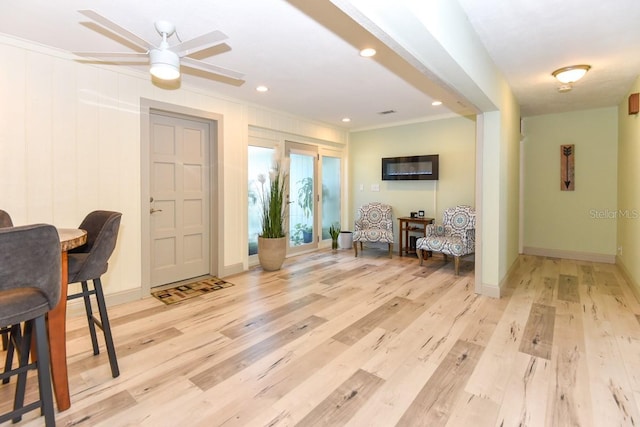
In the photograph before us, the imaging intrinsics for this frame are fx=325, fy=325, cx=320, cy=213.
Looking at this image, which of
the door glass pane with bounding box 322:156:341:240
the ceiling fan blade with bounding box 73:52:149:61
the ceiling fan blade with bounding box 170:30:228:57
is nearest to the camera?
the ceiling fan blade with bounding box 170:30:228:57

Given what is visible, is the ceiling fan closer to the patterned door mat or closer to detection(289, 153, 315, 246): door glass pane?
the patterned door mat

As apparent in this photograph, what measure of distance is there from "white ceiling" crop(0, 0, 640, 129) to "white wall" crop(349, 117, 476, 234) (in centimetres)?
124

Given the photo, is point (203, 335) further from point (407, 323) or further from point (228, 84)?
point (228, 84)

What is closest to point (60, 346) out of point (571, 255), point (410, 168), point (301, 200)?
point (301, 200)

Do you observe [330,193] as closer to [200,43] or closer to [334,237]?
[334,237]

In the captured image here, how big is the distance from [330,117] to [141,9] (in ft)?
11.4

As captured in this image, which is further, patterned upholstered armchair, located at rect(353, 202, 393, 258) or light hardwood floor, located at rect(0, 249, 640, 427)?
patterned upholstered armchair, located at rect(353, 202, 393, 258)

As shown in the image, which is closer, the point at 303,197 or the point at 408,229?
the point at 408,229

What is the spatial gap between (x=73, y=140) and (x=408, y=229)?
Answer: 4.62m

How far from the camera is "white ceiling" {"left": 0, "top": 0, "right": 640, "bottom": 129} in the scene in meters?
2.18

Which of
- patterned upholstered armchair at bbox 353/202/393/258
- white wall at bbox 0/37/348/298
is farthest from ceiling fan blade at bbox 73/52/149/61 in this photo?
patterned upholstered armchair at bbox 353/202/393/258

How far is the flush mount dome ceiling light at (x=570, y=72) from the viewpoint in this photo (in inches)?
124

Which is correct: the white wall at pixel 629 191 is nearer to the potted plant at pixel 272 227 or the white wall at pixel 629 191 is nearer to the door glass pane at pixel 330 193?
the potted plant at pixel 272 227

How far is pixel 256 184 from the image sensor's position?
187 inches
